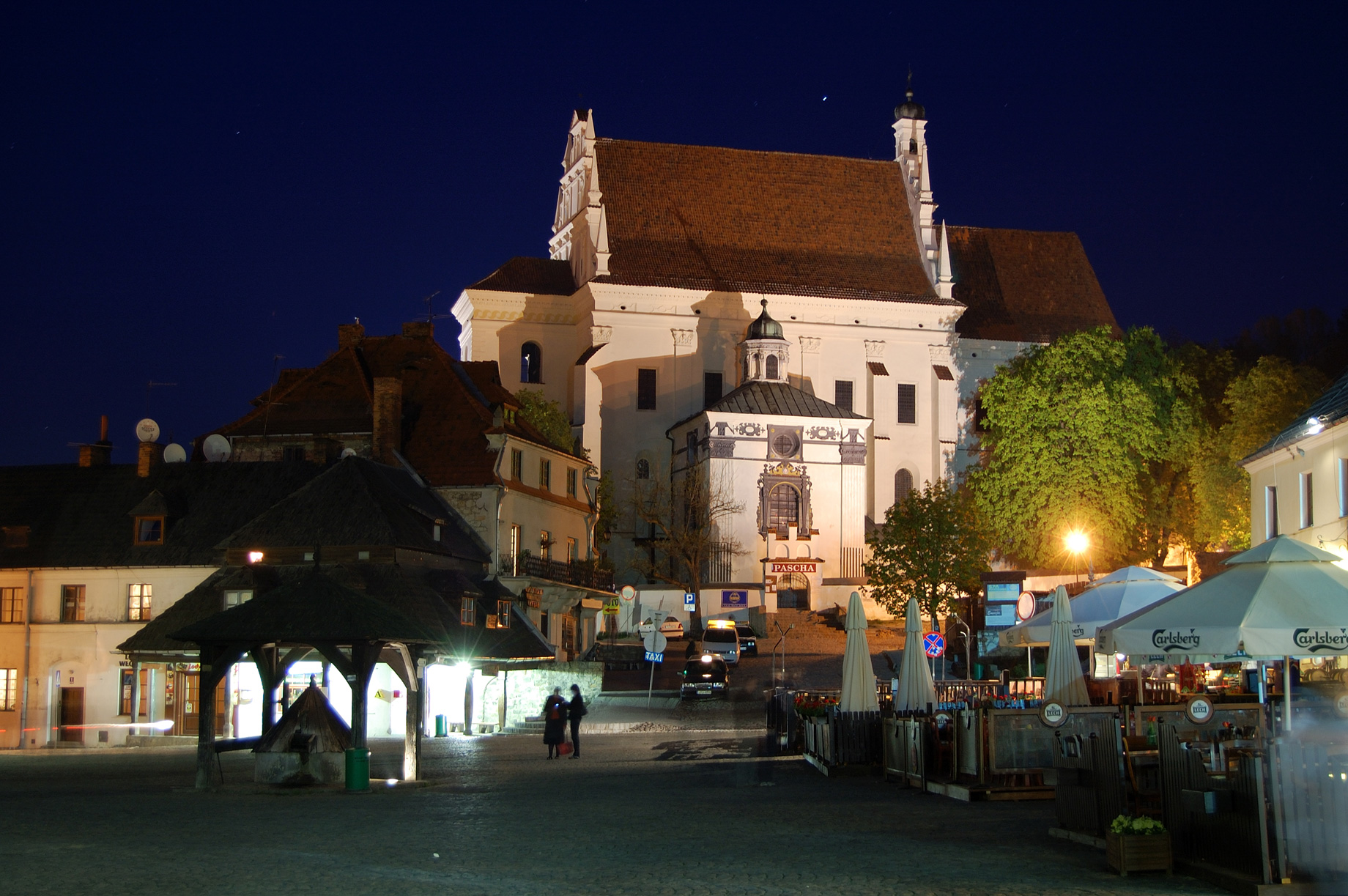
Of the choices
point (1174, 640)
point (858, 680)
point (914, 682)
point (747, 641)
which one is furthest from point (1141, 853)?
point (747, 641)

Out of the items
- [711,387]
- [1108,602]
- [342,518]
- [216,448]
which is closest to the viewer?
[1108,602]

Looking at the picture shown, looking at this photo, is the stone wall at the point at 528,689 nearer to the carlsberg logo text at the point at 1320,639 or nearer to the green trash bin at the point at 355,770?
the green trash bin at the point at 355,770

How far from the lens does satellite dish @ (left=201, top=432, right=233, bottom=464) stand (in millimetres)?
54094

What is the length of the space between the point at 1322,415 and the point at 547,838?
2412 centimetres

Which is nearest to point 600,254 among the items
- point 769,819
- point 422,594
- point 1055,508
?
point 1055,508

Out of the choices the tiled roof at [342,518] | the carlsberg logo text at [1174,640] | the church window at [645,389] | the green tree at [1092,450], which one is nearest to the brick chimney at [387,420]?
the tiled roof at [342,518]

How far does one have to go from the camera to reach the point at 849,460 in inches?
2891

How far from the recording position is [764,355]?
76312 mm

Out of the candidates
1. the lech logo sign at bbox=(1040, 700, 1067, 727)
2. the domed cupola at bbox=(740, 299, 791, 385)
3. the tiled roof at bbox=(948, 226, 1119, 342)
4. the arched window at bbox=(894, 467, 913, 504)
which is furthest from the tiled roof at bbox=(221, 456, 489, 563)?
the tiled roof at bbox=(948, 226, 1119, 342)

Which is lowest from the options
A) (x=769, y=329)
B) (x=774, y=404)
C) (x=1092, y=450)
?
(x=1092, y=450)

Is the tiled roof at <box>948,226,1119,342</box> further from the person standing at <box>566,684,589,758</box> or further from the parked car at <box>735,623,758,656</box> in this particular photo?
the person standing at <box>566,684,589,758</box>

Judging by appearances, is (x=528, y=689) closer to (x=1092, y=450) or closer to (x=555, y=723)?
(x=555, y=723)

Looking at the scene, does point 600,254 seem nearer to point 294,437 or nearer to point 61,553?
point 294,437

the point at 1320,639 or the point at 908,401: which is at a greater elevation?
the point at 908,401
